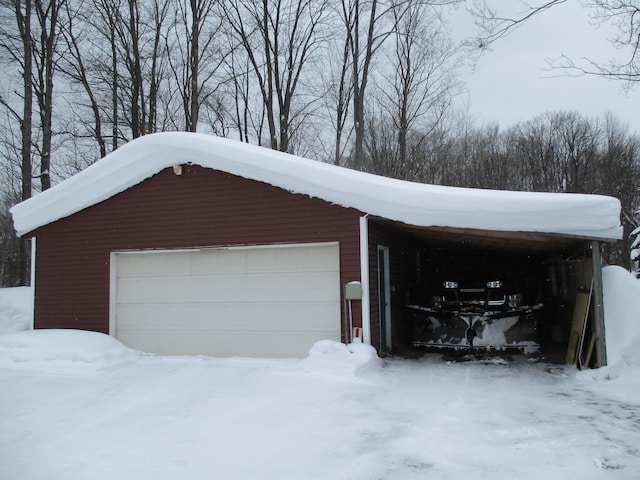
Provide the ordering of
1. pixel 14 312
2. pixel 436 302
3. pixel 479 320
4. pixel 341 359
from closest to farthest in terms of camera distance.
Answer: pixel 341 359 < pixel 479 320 < pixel 436 302 < pixel 14 312

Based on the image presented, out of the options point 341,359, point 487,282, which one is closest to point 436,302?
point 487,282

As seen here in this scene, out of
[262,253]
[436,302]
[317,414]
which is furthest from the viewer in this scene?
[436,302]

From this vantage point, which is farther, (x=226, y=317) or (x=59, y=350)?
(x=226, y=317)

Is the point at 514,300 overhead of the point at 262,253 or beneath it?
beneath

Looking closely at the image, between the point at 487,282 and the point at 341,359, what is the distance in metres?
3.65

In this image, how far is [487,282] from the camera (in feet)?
33.7

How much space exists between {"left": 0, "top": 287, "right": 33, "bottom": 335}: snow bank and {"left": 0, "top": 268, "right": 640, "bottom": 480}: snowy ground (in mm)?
4104

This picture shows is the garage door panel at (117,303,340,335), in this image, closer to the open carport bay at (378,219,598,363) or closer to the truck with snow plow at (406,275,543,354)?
the open carport bay at (378,219,598,363)

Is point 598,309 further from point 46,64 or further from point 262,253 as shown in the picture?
point 46,64

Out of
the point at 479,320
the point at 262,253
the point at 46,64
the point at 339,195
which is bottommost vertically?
the point at 479,320

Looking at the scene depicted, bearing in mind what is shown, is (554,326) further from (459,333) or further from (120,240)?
(120,240)

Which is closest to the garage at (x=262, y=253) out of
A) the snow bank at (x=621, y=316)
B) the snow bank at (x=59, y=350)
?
the snow bank at (x=621, y=316)

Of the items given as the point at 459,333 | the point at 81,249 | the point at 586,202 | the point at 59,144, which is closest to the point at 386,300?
the point at 459,333

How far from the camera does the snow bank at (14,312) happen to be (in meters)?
13.2
